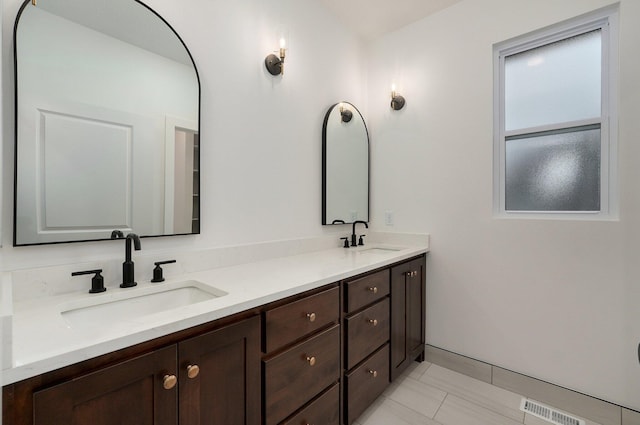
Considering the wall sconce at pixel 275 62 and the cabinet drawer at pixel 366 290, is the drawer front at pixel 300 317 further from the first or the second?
the wall sconce at pixel 275 62

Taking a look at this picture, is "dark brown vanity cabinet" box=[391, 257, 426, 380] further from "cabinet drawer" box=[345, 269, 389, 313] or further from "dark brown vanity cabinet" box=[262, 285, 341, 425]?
"dark brown vanity cabinet" box=[262, 285, 341, 425]

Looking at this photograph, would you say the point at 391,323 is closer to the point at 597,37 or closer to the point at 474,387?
the point at 474,387

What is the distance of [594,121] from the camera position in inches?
67.4

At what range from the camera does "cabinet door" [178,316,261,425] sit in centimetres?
85

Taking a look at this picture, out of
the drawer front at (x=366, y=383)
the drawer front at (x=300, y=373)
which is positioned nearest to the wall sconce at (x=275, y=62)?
the drawer front at (x=300, y=373)

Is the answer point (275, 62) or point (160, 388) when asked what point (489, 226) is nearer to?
point (275, 62)

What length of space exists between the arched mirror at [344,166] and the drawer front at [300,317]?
3.01 feet

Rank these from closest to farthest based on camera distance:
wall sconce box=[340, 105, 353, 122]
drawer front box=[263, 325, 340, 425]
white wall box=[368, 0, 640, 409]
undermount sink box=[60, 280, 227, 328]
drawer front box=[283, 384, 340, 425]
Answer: undermount sink box=[60, 280, 227, 328] < drawer front box=[263, 325, 340, 425] < drawer front box=[283, 384, 340, 425] < white wall box=[368, 0, 640, 409] < wall sconce box=[340, 105, 353, 122]

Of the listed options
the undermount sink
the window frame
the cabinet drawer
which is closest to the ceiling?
the window frame

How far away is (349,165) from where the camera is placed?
2.39m

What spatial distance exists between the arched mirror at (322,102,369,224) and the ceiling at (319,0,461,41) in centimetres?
68

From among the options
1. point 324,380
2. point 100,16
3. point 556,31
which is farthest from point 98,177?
point 556,31

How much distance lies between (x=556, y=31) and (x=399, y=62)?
3.39 feet

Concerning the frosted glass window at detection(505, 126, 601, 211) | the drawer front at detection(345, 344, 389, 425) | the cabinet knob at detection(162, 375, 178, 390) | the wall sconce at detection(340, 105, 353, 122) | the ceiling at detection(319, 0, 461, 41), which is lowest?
the drawer front at detection(345, 344, 389, 425)
